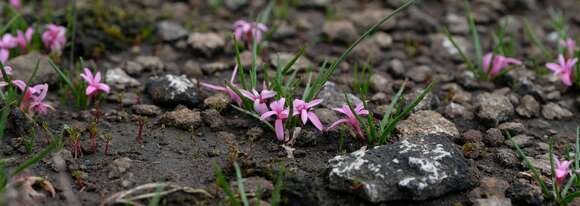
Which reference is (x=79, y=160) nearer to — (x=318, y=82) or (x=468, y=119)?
(x=318, y=82)

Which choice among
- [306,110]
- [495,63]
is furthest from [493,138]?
[306,110]

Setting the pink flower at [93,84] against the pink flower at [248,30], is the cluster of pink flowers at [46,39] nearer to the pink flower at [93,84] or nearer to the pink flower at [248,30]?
the pink flower at [93,84]

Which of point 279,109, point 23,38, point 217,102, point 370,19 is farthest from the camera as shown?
point 370,19

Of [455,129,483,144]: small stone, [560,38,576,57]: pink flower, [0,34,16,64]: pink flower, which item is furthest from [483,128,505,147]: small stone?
[0,34,16,64]: pink flower

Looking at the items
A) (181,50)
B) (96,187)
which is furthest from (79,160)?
(181,50)

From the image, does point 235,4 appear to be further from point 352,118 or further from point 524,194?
point 524,194

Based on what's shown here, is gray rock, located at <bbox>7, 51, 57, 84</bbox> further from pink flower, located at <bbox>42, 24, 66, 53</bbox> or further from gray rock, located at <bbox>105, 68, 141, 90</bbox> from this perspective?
gray rock, located at <bbox>105, 68, 141, 90</bbox>
